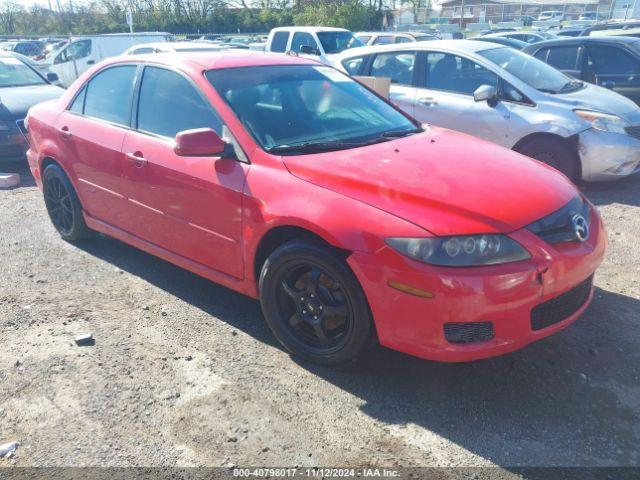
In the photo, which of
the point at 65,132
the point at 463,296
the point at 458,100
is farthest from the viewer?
the point at 458,100

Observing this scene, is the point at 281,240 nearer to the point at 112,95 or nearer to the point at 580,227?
the point at 580,227

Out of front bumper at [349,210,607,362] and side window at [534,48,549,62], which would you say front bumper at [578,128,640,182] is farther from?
front bumper at [349,210,607,362]

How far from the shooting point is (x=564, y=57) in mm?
8664

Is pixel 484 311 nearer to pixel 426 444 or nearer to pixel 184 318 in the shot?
pixel 426 444

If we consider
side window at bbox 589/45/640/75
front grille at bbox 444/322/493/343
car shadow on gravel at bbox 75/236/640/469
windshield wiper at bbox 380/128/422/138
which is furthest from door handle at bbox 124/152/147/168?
side window at bbox 589/45/640/75

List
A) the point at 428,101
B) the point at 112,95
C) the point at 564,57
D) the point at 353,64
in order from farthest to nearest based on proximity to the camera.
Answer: the point at 564,57, the point at 353,64, the point at 428,101, the point at 112,95

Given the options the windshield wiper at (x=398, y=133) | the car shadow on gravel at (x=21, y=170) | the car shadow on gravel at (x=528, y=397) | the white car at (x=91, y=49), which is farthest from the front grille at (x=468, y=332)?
the white car at (x=91, y=49)

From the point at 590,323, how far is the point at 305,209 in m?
2.04

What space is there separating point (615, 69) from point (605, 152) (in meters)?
2.95

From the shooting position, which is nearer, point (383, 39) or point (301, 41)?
point (301, 41)

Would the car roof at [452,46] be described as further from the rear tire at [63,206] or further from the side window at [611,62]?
the rear tire at [63,206]

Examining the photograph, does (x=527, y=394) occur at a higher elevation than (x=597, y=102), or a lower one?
lower

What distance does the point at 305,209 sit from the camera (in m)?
2.97

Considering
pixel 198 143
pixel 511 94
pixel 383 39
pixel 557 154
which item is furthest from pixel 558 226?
pixel 383 39
